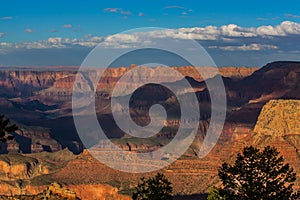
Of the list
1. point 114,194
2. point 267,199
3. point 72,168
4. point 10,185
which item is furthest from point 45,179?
point 267,199

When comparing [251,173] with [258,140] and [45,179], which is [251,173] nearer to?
[258,140]

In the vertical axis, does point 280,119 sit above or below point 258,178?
below

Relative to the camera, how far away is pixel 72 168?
163750mm

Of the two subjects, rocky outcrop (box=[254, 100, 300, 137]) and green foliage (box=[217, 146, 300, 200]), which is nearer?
green foliage (box=[217, 146, 300, 200])

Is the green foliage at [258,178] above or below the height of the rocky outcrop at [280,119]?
above

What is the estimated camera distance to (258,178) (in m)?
43.8

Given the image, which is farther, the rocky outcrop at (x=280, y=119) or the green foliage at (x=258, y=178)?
the rocky outcrop at (x=280, y=119)

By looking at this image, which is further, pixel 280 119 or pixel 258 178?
pixel 280 119

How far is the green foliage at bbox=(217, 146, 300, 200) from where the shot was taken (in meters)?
43.1

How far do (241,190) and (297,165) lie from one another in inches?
3327

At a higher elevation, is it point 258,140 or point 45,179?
point 258,140

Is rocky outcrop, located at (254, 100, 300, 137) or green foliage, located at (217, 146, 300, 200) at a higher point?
green foliage, located at (217, 146, 300, 200)

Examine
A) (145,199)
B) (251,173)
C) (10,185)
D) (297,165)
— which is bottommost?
(10,185)

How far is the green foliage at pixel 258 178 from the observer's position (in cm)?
4306
